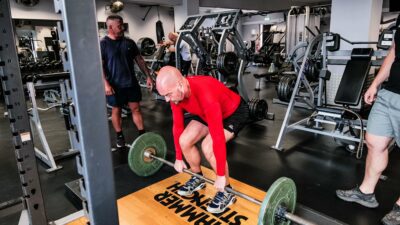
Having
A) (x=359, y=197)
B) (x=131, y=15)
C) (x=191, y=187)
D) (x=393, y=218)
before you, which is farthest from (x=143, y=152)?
(x=131, y=15)

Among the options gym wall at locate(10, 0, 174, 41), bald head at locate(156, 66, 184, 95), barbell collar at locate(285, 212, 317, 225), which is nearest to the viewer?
barbell collar at locate(285, 212, 317, 225)

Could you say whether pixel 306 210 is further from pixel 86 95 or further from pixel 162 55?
pixel 162 55

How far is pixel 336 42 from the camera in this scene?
3092 millimetres

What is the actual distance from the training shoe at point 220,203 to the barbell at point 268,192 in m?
0.18

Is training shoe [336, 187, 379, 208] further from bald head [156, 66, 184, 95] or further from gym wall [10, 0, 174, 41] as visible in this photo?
gym wall [10, 0, 174, 41]

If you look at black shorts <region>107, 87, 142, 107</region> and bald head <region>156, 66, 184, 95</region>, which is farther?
black shorts <region>107, 87, 142, 107</region>

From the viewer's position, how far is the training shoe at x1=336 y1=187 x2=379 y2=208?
1840mm

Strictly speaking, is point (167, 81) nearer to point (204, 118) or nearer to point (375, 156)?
point (204, 118)

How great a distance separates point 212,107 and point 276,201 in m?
0.58

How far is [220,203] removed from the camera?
183 centimetres

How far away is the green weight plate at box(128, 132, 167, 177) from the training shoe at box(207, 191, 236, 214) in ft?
2.33

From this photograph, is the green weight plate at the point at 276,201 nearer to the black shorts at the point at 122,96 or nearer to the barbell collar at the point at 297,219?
the barbell collar at the point at 297,219

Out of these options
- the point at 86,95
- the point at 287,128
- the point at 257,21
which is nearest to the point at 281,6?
the point at 257,21

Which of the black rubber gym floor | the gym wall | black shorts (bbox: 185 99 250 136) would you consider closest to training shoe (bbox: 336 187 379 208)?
the black rubber gym floor
